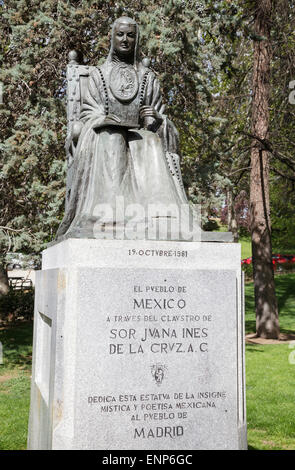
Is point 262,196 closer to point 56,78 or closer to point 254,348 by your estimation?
point 254,348

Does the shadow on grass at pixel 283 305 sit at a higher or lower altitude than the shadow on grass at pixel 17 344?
higher

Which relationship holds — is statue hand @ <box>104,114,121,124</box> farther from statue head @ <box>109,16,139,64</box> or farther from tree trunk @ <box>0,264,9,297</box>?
tree trunk @ <box>0,264,9,297</box>

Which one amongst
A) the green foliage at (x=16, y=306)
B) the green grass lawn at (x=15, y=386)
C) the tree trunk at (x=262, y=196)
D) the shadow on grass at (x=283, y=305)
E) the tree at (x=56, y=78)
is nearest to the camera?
the green grass lawn at (x=15, y=386)

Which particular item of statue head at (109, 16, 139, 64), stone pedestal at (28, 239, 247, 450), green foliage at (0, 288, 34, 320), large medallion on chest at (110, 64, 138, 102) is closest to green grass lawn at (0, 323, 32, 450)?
green foliage at (0, 288, 34, 320)

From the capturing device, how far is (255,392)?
8.82 metres

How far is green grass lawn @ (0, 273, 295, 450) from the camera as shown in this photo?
6521 millimetres

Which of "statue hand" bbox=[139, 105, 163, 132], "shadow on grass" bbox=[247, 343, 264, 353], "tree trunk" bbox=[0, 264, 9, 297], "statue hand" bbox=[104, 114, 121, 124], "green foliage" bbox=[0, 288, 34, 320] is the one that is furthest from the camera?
"tree trunk" bbox=[0, 264, 9, 297]

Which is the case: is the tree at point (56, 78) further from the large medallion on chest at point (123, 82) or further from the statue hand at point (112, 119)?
the statue hand at point (112, 119)

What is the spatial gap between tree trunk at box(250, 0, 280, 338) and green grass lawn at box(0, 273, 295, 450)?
1.19 metres

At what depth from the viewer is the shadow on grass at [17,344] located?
38.0 feet

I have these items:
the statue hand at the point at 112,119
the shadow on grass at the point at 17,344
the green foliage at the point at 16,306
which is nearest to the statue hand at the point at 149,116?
the statue hand at the point at 112,119
